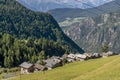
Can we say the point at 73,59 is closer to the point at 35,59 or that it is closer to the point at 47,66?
the point at 35,59

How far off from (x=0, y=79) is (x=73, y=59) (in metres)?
73.4

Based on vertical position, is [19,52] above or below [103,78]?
below

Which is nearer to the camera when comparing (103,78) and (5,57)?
(103,78)

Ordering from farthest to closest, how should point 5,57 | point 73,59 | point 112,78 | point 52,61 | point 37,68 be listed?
point 73,59 < point 5,57 < point 52,61 < point 37,68 < point 112,78

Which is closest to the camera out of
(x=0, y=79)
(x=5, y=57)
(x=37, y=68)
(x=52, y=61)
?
(x=0, y=79)

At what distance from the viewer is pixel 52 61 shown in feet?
555

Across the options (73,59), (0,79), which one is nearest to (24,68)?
(0,79)

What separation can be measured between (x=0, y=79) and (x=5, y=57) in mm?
54709

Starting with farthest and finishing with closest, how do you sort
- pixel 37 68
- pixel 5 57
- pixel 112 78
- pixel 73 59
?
pixel 73 59 < pixel 5 57 < pixel 37 68 < pixel 112 78

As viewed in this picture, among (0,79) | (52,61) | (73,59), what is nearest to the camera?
(0,79)

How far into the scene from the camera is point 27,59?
194 meters

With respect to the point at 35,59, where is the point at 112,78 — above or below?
above

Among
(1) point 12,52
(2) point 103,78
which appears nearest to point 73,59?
(1) point 12,52

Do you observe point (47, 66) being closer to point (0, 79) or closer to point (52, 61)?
point (52, 61)
